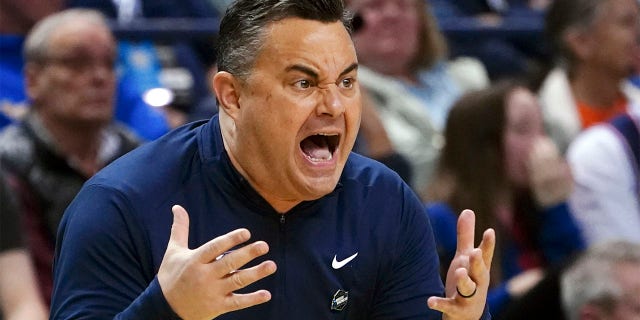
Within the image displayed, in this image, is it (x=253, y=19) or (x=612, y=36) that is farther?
(x=612, y=36)

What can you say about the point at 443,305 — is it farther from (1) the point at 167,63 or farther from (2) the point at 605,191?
(1) the point at 167,63

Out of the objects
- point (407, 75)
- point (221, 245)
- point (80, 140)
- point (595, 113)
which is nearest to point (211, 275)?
point (221, 245)

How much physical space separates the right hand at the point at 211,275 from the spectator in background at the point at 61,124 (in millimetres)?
1778

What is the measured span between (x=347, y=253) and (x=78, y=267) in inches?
19.2

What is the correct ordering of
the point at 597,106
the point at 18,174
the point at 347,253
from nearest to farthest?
the point at 347,253
the point at 18,174
the point at 597,106

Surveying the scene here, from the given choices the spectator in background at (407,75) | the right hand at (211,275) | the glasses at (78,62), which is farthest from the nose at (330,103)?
the spectator in background at (407,75)

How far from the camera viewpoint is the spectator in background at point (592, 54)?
4.99m

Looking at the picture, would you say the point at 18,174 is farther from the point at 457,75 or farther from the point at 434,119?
the point at 457,75

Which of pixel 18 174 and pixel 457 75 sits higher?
pixel 18 174

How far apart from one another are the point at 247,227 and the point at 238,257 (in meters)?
0.37

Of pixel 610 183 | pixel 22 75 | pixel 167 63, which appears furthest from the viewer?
pixel 167 63

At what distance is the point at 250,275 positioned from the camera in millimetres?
1873

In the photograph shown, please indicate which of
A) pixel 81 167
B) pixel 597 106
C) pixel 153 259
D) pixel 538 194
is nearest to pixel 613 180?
pixel 538 194

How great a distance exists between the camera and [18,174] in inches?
144
